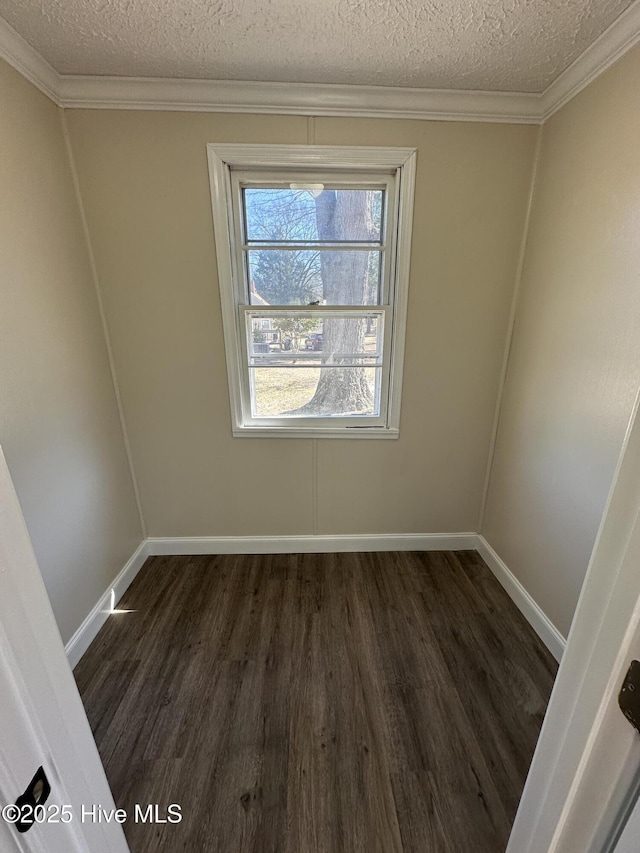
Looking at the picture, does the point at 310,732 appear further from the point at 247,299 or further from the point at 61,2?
the point at 61,2

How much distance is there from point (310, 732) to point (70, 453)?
153 centimetres

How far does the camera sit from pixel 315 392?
2.12 m

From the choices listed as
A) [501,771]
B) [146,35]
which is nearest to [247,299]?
[146,35]

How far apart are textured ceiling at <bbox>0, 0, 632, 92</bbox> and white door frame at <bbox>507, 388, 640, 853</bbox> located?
1.61 meters

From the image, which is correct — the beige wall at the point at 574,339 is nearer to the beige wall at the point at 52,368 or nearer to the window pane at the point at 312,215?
the window pane at the point at 312,215

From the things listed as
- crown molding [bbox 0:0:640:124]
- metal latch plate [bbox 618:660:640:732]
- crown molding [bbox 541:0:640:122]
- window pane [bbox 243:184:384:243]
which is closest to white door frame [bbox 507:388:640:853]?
metal latch plate [bbox 618:660:640:732]

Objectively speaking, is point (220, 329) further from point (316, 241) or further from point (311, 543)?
point (311, 543)

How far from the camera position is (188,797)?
114 cm

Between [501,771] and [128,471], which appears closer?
[501,771]

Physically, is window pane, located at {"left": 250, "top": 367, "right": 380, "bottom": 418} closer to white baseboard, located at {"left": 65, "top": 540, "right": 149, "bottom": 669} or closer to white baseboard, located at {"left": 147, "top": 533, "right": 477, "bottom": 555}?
white baseboard, located at {"left": 147, "top": 533, "right": 477, "bottom": 555}

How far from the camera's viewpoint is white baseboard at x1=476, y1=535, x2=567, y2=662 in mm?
1619

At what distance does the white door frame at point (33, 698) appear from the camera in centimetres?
43

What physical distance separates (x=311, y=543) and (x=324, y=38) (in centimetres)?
245

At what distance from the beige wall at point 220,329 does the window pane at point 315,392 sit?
7.2 inches
